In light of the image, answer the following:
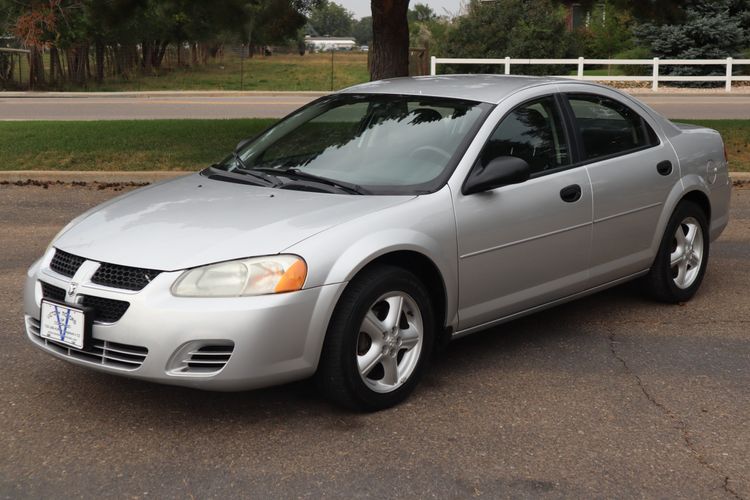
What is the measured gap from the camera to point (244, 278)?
4219 mm

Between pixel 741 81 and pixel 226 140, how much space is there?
21.8 metres

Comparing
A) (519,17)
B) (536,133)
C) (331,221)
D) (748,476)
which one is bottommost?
(748,476)

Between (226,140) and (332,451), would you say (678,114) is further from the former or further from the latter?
(332,451)

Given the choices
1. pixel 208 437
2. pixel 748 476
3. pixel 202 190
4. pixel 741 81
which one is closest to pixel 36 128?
pixel 202 190

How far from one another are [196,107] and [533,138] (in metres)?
19.1

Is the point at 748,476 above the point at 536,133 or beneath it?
beneath

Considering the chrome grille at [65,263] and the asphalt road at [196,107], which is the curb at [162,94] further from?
the chrome grille at [65,263]

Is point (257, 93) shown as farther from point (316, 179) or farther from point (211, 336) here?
point (211, 336)

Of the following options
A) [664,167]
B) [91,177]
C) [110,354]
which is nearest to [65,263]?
[110,354]

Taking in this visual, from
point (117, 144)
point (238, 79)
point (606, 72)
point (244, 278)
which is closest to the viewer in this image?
point (244, 278)

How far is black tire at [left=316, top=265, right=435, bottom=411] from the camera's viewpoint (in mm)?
4391

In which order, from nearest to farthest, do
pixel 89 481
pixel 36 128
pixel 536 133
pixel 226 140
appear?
pixel 89 481
pixel 536 133
pixel 226 140
pixel 36 128

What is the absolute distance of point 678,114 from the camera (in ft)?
66.7

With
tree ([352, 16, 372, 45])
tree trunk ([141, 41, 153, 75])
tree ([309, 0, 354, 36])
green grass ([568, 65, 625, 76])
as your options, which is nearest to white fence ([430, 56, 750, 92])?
green grass ([568, 65, 625, 76])
